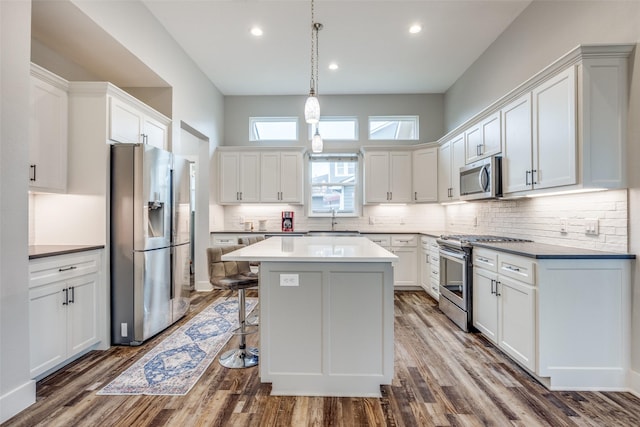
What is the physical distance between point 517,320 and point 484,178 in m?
1.58

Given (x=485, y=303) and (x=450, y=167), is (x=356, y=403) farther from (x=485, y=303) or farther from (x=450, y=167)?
(x=450, y=167)

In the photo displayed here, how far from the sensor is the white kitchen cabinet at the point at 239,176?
17.8 ft

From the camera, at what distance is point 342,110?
570 cm

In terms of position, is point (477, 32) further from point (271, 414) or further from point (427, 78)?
point (271, 414)

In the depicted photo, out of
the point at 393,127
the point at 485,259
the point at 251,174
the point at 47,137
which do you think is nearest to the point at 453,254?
the point at 485,259

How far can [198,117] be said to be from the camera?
4.63 m

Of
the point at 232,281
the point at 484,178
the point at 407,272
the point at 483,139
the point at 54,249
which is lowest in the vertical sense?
the point at 407,272

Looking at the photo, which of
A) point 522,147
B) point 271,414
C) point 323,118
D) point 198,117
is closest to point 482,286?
point 522,147

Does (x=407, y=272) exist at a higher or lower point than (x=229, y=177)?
lower

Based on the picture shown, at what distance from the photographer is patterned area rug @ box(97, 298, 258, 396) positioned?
224 cm

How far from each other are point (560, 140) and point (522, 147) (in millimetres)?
461

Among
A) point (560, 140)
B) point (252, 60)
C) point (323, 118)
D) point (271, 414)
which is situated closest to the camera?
point (271, 414)

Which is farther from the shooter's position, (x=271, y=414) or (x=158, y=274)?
(x=158, y=274)

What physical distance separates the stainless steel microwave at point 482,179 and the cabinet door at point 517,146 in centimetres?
7
